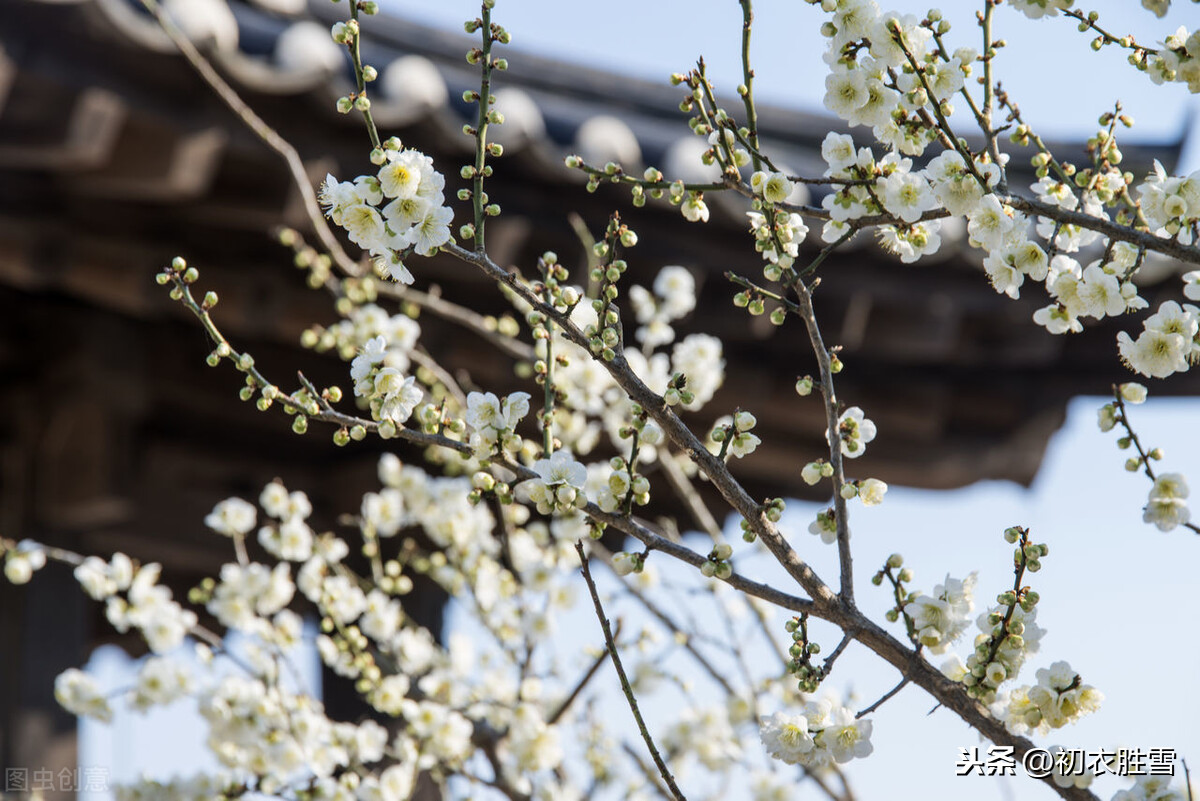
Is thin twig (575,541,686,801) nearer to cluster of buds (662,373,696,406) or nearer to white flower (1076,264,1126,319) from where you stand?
cluster of buds (662,373,696,406)

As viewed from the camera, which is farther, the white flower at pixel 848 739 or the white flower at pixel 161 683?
the white flower at pixel 161 683

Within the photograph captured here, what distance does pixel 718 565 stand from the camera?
132 cm

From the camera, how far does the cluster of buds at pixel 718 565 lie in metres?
1.31

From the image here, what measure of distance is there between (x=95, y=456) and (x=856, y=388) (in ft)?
6.40

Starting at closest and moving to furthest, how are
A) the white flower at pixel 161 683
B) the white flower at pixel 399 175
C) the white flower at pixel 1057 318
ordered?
1. the white flower at pixel 399 175
2. the white flower at pixel 1057 318
3. the white flower at pixel 161 683

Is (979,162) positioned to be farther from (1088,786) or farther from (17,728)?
(17,728)

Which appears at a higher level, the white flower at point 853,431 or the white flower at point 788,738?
the white flower at point 853,431

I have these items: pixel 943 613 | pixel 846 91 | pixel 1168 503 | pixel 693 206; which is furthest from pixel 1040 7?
pixel 943 613

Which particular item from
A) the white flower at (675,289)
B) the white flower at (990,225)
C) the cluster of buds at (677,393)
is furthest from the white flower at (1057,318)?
the white flower at (675,289)

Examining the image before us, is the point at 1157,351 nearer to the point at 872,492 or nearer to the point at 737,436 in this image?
the point at 872,492

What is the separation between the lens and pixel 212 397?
134 inches

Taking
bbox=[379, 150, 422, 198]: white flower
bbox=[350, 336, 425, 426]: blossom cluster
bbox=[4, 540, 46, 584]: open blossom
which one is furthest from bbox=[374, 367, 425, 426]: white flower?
bbox=[4, 540, 46, 584]: open blossom

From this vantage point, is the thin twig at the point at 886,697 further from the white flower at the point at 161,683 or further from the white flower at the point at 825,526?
the white flower at the point at 161,683

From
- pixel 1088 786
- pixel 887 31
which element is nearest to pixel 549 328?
pixel 887 31
